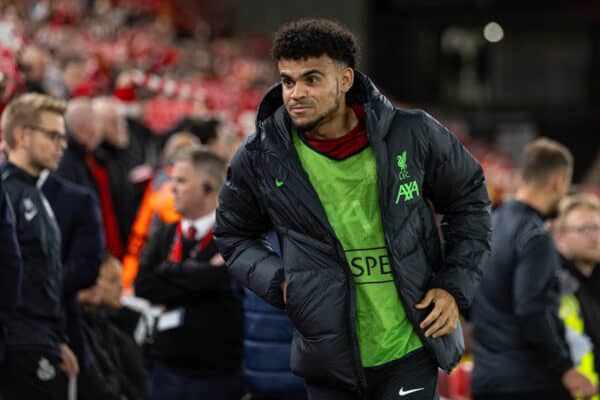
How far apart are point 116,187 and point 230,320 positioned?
241cm

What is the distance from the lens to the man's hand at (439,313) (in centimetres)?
345

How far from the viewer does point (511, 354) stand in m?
5.21

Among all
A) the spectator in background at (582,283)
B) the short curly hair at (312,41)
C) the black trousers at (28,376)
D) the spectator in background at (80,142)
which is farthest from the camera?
the spectator in background at (80,142)

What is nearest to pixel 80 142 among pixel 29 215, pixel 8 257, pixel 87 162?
pixel 87 162

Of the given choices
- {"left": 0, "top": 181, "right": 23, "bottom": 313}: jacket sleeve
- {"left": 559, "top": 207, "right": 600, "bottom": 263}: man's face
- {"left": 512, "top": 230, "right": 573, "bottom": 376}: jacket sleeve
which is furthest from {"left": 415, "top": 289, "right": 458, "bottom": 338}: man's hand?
{"left": 559, "top": 207, "right": 600, "bottom": 263}: man's face

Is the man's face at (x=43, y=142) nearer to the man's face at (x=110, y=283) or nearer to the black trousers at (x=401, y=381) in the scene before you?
the man's face at (x=110, y=283)

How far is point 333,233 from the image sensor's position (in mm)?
3443

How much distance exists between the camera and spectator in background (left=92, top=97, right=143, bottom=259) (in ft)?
24.0

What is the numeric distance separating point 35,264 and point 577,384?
7.87 ft

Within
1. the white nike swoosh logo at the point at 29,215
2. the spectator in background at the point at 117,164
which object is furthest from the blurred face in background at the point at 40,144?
the spectator in background at the point at 117,164

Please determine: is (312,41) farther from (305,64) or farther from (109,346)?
(109,346)

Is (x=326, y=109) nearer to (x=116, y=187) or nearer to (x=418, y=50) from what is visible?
(x=116, y=187)

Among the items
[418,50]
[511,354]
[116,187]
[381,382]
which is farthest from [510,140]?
[381,382]

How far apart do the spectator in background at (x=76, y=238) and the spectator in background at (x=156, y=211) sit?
1.23ft
